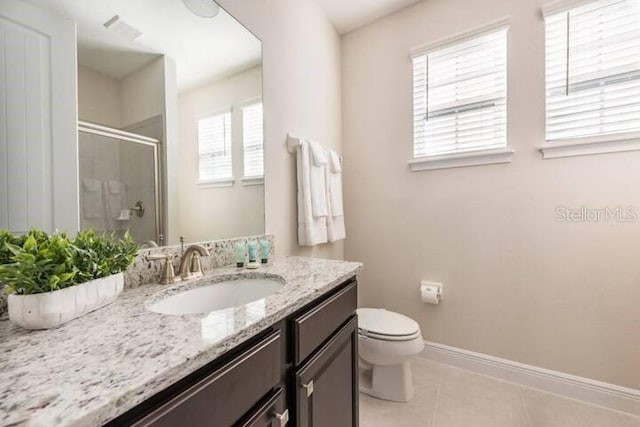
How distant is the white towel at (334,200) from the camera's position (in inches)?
A: 74.5

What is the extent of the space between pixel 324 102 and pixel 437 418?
2.09 meters

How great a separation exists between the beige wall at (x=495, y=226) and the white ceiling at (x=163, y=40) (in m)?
1.10

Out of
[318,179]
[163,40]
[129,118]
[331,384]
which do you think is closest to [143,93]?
[129,118]

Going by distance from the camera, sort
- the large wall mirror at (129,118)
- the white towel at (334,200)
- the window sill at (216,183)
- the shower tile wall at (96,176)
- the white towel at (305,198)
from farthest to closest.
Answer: the white towel at (334,200) → the white towel at (305,198) → the window sill at (216,183) → the shower tile wall at (96,176) → the large wall mirror at (129,118)

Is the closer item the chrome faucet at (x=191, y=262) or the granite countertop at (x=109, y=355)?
the granite countertop at (x=109, y=355)

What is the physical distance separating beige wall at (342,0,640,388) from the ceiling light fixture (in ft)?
4.23

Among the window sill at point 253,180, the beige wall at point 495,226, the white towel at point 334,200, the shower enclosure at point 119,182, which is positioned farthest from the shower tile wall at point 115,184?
the beige wall at point 495,226

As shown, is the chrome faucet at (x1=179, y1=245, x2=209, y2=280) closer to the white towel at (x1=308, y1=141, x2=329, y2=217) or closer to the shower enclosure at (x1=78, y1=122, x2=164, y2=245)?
the shower enclosure at (x1=78, y1=122, x2=164, y2=245)

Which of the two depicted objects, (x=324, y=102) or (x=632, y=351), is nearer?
(x=632, y=351)

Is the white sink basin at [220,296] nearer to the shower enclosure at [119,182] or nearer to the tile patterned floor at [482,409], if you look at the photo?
the shower enclosure at [119,182]

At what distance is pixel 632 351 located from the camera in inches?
56.7

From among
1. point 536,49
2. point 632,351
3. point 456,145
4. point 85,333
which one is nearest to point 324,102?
point 456,145

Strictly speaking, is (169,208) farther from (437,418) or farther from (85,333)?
(437,418)

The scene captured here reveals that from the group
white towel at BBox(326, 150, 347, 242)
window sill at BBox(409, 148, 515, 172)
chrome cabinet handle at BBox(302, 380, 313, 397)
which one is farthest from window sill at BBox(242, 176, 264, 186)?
window sill at BBox(409, 148, 515, 172)
